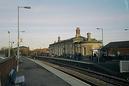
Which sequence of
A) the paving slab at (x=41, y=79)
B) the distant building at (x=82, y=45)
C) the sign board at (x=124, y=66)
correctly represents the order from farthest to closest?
the distant building at (x=82, y=45) → the sign board at (x=124, y=66) → the paving slab at (x=41, y=79)

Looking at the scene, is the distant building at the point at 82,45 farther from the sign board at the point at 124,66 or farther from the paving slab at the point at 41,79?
the sign board at the point at 124,66

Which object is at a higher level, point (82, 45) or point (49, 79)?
point (82, 45)

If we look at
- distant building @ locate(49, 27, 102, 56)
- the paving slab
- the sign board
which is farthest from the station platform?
distant building @ locate(49, 27, 102, 56)

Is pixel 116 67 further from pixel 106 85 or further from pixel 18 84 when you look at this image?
pixel 18 84

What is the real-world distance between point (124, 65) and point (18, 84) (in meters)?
14.8

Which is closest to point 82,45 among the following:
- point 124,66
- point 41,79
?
point 124,66

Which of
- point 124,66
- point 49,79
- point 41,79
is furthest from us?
point 124,66

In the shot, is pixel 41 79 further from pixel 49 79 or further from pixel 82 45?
pixel 82 45

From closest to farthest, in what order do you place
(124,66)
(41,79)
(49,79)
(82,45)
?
(41,79) → (49,79) → (124,66) → (82,45)

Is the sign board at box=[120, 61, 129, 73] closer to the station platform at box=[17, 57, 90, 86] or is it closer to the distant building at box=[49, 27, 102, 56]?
the station platform at box=[17, 57, 90, 86]

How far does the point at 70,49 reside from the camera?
139250 millimetres

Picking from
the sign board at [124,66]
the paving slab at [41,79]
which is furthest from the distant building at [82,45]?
the sign board at [124,66]

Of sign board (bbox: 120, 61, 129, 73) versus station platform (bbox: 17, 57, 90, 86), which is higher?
sign board (bbox: 120, 61, 129, 73)

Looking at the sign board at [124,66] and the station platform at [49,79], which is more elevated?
the sign board at [124,66]
